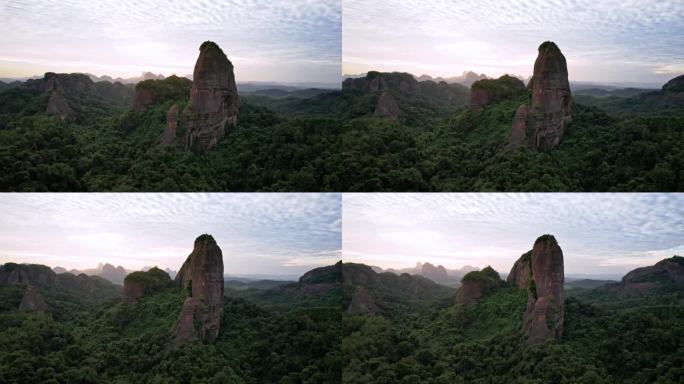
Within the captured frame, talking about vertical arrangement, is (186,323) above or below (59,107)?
below

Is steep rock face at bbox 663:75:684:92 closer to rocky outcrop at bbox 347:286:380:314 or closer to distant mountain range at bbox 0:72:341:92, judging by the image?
distant mountain range at bbox 0:72:341:92

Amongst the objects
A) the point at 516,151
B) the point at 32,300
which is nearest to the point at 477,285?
the point at 516,151

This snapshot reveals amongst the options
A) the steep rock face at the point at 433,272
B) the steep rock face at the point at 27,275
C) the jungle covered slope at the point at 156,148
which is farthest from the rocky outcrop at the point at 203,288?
the steep rock face at the point at 433,272

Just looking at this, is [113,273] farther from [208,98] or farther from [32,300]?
[208,98]

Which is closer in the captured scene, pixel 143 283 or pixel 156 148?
pixel 156 148

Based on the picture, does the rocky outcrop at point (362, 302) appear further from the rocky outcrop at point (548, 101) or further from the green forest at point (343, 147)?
the rocky outcrop at point (548, 101)

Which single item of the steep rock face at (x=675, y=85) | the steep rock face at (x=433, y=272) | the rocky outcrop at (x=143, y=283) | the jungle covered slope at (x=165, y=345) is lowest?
the jungle covered slope at (x=165, y=345)
